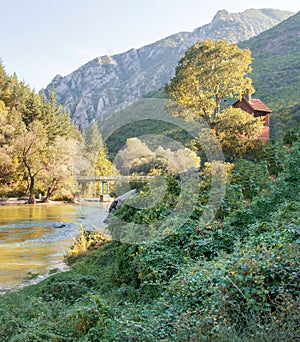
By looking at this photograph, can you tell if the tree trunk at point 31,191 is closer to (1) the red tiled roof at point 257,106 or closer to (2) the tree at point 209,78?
(1) the red tiled roof at point 257,106

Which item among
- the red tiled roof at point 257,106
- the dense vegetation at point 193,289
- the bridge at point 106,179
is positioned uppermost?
the red tiled roof at point 257,106

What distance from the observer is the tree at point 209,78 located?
15.0 m

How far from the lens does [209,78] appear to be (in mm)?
14961

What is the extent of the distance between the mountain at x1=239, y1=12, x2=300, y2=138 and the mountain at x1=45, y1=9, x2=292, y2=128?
68.5m

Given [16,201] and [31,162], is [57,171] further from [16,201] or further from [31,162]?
[16,201]

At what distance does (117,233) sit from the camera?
10008 mm

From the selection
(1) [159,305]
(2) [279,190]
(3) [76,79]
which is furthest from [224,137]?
(3) [76,79]

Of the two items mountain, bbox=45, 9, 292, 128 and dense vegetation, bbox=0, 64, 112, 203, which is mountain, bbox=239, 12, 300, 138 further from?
mountain, bbox=45, 9, 292, 128

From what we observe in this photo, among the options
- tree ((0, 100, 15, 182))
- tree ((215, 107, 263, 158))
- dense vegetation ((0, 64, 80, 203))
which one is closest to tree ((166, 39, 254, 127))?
tree ((215, 107, 263, 158))

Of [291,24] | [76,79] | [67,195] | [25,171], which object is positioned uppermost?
[76,79]

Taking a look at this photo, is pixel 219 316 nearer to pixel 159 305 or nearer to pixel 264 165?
pixel 159 305

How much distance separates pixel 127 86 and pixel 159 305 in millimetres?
139794

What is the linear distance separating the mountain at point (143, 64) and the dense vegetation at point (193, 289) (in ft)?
407

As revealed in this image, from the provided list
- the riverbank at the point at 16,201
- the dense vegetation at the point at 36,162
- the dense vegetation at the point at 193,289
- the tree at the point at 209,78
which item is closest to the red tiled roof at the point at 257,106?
the tree at the point at 209,78
